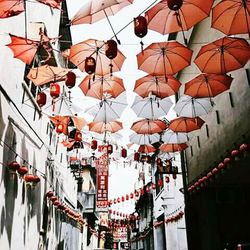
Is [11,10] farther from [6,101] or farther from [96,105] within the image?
[96,105]

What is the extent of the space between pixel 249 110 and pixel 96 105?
6.99m

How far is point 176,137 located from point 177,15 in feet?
27.5

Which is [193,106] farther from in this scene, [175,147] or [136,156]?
[136,156]

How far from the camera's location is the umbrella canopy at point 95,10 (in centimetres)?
674

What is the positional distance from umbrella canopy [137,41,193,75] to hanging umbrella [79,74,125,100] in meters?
1.81

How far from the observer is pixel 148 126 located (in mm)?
14703

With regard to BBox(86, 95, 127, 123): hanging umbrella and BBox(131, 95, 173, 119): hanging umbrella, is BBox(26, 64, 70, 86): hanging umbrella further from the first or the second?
BBox(131, 95, 173, 119): hanging umbrella

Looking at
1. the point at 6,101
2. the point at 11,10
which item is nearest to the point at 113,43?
the point at 11,10

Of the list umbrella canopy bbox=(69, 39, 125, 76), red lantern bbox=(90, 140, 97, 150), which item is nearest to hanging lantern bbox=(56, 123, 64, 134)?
red lantern bbox=(90, 140, 97, 150)

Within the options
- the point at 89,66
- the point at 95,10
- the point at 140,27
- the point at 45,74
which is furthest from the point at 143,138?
the point at 95,10

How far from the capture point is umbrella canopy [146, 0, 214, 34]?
25.8 feet

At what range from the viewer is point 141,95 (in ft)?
39.1

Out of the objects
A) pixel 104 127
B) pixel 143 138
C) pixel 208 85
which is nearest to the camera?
pixel 208 85

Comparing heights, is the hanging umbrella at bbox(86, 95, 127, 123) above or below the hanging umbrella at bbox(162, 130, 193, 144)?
above
